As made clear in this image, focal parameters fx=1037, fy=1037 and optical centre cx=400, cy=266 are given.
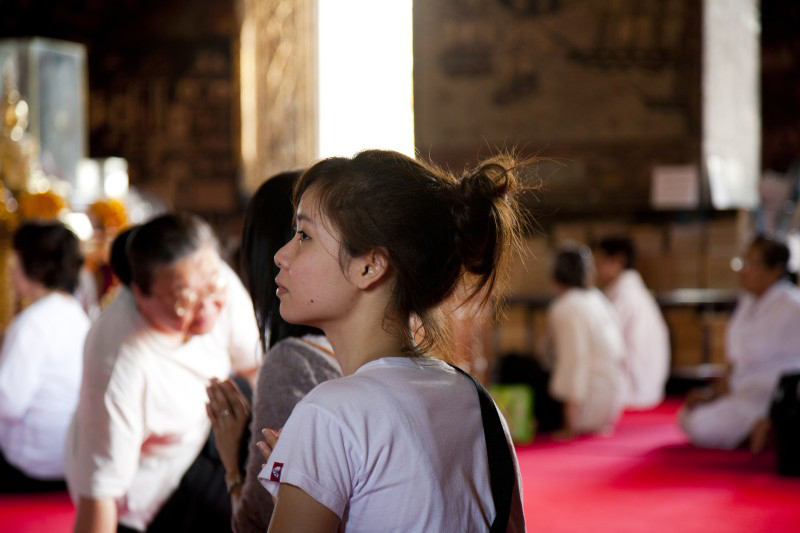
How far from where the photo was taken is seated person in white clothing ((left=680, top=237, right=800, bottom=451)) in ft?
19.1

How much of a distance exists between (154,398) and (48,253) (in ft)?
7.41

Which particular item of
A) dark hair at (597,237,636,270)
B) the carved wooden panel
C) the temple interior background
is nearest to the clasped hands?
dark hair at (597,237,636,270)

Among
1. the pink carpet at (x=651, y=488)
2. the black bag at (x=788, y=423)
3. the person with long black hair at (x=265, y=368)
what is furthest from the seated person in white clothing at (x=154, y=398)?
the black bag at (x=788, y=423)

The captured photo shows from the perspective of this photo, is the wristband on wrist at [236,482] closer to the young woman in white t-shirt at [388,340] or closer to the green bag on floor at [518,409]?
the young woman in white t-shirt at [388,340]

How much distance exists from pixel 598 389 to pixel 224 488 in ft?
14.5

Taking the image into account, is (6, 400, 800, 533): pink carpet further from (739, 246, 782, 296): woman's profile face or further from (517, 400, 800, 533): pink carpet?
(739, 246, 782, 296): woman's profile face

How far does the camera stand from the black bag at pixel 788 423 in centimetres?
524

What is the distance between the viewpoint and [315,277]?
1.46 meters

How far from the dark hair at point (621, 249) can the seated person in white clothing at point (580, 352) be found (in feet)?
4.23

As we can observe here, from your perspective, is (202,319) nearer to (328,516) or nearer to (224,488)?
(224,488)

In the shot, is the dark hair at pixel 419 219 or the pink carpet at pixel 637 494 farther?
the pink carpet at pixel 637 494

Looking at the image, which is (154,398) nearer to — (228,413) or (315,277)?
(228,413)

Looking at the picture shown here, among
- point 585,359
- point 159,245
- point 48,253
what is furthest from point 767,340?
point 159,245

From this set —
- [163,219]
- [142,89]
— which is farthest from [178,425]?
[142,89]
